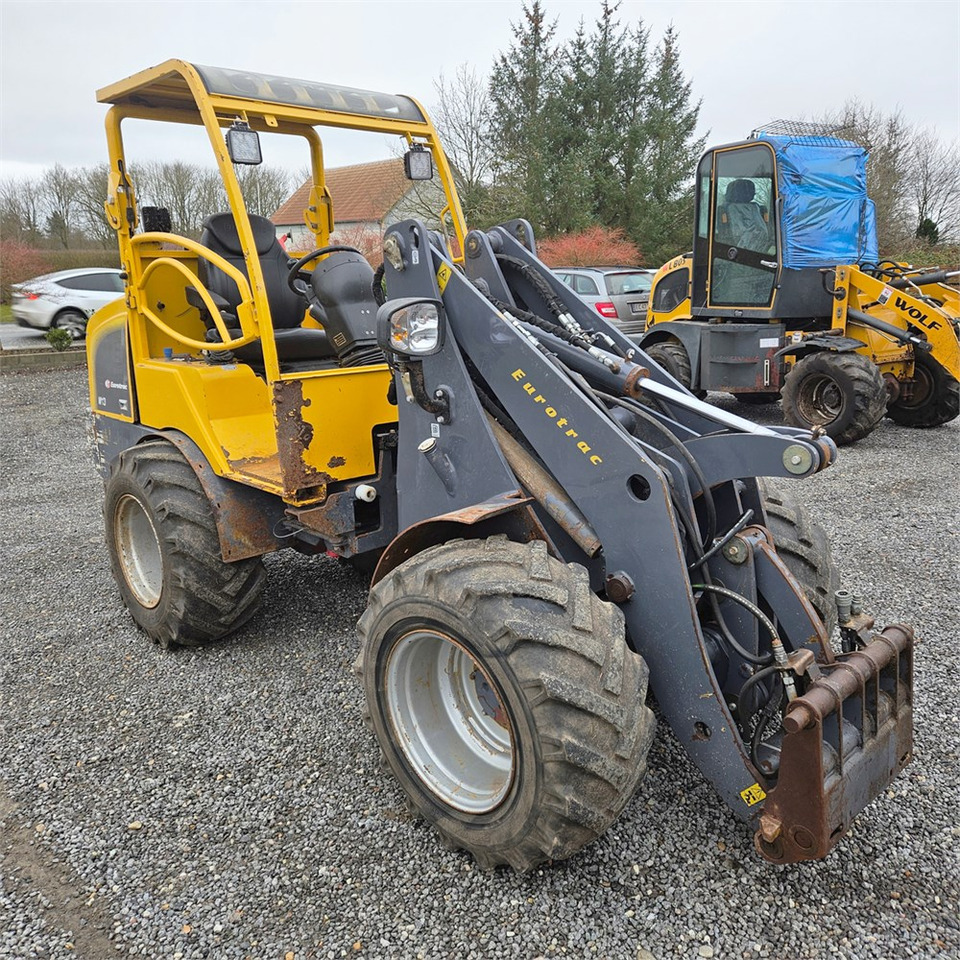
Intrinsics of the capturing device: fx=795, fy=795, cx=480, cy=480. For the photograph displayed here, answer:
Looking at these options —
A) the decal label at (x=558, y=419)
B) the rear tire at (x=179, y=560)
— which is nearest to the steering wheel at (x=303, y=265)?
the rear tire at (x=179, y=560)

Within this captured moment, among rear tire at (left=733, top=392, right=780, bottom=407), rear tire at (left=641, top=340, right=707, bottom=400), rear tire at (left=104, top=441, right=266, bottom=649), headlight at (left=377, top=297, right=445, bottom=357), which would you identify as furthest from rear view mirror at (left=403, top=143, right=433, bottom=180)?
rear tire at (left=733, top=392, right=780, bottom=407)

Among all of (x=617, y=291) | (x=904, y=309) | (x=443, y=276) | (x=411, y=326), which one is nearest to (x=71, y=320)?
(x=617, y=291)

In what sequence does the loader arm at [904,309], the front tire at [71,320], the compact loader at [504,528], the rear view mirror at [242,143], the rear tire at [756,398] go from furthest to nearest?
the front tire at [71,320]
the rear tire at [756,398]
the loader arm at [904,309]
the rear view mirror at [242,143]
the compact loader at [504,528]

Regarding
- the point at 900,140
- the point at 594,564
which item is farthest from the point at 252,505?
the point at 900,140

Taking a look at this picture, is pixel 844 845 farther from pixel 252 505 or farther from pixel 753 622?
pixel 252 505

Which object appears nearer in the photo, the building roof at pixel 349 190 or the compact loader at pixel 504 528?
the compact loader at pixel 504 528

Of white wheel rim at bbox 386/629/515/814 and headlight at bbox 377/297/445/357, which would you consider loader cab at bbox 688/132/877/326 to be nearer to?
headlight at bbox 377/297/445/357

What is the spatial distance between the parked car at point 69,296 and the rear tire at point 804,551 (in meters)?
17.7

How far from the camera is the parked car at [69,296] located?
58.4ft

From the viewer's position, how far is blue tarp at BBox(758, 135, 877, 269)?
825 cm

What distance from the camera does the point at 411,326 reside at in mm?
2676

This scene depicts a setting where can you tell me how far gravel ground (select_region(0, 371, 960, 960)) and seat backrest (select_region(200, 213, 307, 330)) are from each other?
5.61 feet

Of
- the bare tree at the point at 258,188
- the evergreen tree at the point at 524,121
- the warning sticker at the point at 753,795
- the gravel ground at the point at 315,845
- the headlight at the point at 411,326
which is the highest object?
the evergreen tree at the point at 524,121

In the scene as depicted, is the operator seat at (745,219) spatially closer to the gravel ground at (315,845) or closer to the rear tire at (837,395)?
the rear tire at (837,395)
